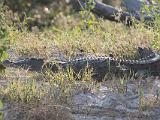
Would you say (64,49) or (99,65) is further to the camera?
(64,49)

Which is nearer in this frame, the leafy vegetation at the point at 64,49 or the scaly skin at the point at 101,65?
the leafy vegetation at the point at 64,49

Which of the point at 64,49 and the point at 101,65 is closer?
the point at 101,65

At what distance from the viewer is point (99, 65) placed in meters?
5.04

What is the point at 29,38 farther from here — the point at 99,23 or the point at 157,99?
the point at 157,99

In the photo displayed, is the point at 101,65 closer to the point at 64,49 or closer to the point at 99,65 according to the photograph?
the point at 99,65

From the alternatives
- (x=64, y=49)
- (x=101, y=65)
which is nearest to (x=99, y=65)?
(x=101, y=65)

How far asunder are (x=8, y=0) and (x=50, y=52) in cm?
540

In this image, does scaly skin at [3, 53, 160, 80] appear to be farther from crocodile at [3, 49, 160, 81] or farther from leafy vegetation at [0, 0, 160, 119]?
leafy vegetation at [0, 0, 160, 119]

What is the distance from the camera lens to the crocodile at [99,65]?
498 cm

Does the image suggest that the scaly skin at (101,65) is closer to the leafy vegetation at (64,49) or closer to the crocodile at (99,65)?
the crocodile at (99,65)

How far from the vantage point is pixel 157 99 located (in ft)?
14.3

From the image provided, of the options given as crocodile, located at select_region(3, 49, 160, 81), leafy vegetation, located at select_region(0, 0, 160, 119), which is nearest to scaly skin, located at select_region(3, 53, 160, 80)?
crocodile, located at select_region(3, 49, 160, 81)

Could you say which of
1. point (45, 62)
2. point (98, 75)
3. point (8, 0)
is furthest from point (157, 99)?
point (8, 0)

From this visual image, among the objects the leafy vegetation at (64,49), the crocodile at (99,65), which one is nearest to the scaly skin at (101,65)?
the crocodile at (99,65)
